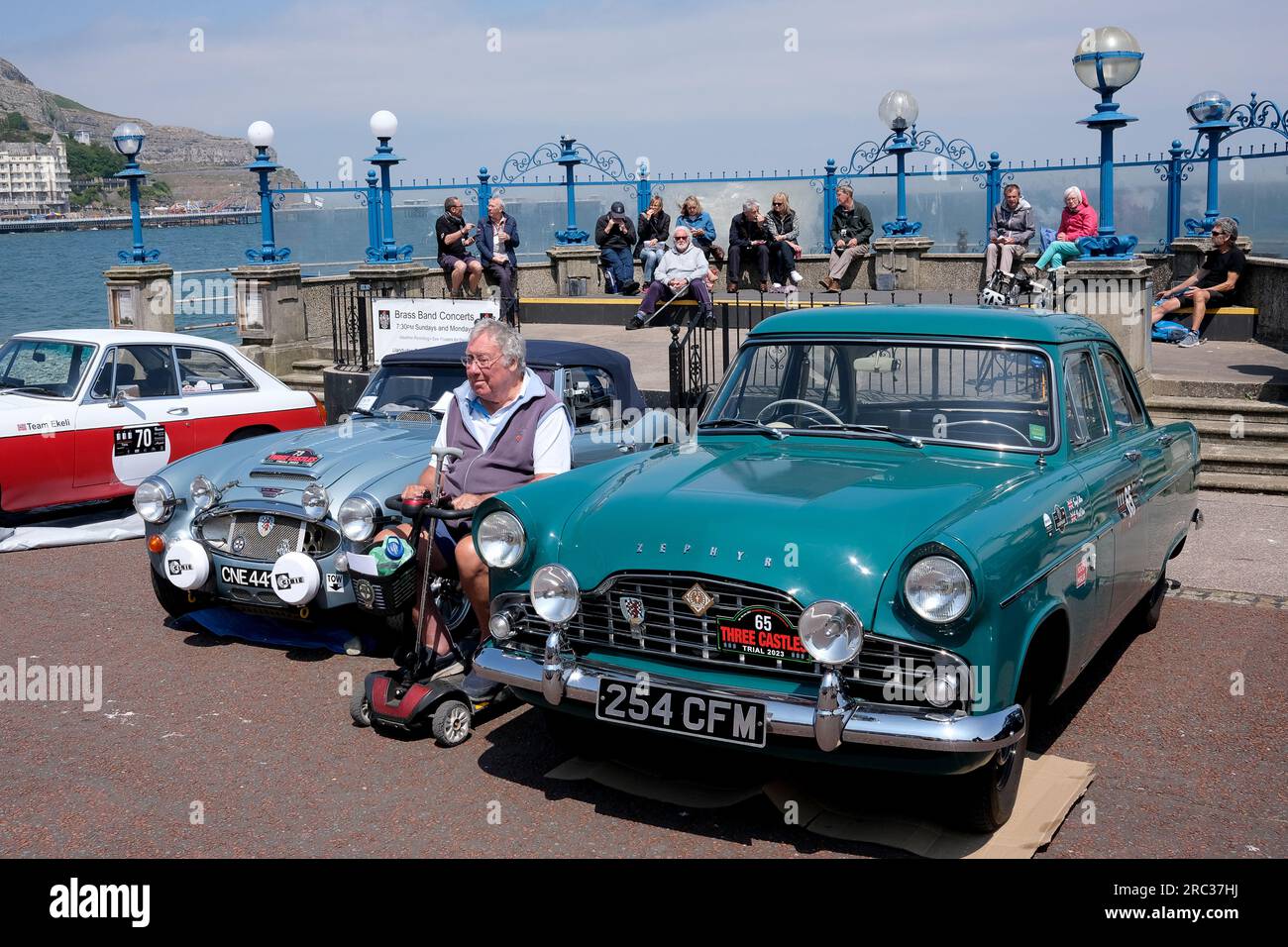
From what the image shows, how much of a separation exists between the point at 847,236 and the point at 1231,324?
5.90m

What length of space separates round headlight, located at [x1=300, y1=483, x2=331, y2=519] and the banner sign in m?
4.62

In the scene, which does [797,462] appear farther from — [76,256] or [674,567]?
[76,256]

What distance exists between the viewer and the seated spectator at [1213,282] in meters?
14.7

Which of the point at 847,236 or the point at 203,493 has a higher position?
the point at 847,236

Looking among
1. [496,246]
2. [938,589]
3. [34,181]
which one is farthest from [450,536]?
[34,181]

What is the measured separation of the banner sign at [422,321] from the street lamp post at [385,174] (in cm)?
477

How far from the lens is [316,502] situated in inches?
254

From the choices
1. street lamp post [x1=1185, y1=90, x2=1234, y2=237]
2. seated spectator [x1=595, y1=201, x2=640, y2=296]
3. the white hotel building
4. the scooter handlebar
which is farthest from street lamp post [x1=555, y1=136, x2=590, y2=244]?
the white hotel building

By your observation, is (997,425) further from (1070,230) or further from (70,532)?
(1070,230)

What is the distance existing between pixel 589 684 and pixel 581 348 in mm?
3795

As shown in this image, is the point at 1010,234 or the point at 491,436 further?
the point at 1010,234

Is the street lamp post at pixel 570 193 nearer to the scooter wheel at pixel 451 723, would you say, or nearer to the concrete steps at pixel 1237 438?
the concrete steps at pixel 1237 438

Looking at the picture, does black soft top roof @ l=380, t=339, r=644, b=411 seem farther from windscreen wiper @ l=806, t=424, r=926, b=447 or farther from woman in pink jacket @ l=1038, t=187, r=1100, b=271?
woman in pink jacket @ l=1038, t=187, r=1100, b=271

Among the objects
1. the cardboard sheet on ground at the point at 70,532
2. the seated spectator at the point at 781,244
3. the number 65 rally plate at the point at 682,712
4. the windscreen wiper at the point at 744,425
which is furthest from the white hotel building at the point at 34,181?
the number 65 rally plate at the point at 682,712
